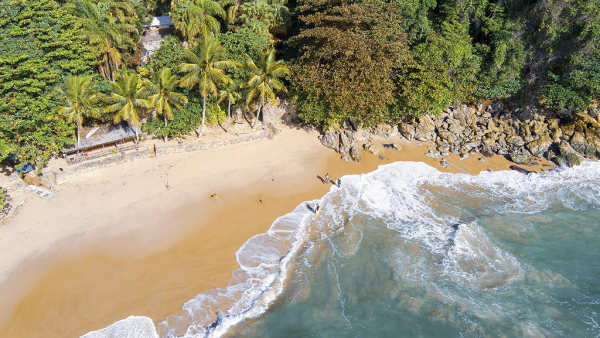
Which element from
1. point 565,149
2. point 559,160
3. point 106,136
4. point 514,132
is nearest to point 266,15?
point 106,136

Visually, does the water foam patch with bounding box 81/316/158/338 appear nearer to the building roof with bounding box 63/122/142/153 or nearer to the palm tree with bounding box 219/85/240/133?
the building roof with bounding box 63/122/142/153

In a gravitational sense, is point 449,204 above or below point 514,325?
above

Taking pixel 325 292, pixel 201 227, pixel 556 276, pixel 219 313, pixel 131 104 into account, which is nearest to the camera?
pixel 219 313

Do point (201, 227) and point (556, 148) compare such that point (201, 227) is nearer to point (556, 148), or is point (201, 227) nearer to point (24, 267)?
point (24, 267)

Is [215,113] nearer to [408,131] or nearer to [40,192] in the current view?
[40,192]

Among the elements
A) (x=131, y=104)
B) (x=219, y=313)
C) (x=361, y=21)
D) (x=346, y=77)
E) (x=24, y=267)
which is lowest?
(x=219, y=313)

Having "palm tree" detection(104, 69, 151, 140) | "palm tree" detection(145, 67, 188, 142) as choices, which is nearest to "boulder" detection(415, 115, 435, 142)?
"palm tree" detection(145, 67, 188, 142)

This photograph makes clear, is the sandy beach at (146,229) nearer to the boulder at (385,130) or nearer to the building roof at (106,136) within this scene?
the building roof at (106,136)

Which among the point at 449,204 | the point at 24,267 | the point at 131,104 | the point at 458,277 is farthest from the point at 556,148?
the point at 24,267
